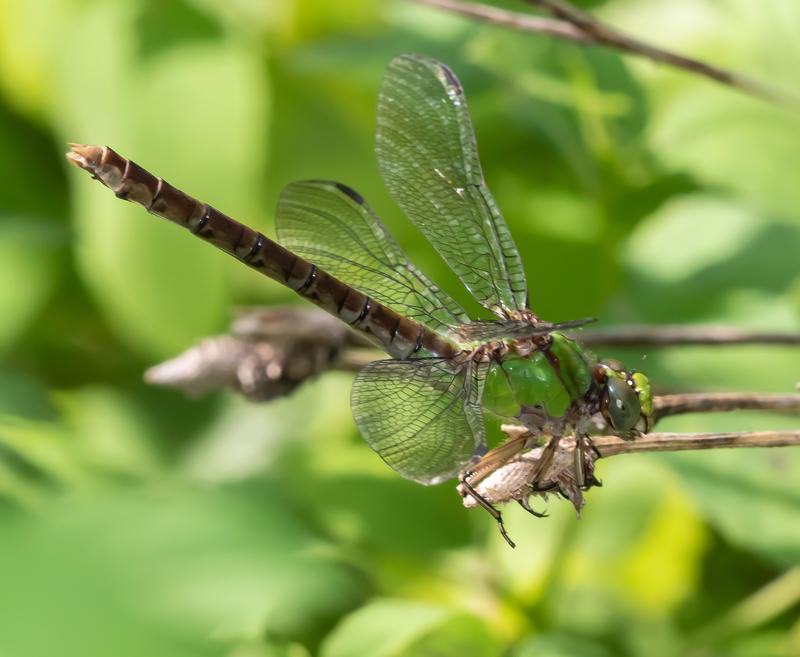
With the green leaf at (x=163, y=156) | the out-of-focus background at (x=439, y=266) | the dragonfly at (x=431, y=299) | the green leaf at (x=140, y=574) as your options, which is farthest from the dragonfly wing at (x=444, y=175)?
the green leaf at (x=140, y=574)

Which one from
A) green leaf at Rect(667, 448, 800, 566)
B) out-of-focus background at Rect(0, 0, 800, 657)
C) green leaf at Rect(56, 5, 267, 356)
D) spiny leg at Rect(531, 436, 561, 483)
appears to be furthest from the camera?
green leaf at Rect(56, 5, 267, 356)

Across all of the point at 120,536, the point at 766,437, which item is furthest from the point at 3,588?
the point at 766,437

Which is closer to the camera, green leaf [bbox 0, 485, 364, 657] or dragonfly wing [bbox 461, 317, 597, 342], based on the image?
green leaf [bbox 0, 485, 364, 657]

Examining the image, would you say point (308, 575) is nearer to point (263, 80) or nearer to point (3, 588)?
point (3, 588)

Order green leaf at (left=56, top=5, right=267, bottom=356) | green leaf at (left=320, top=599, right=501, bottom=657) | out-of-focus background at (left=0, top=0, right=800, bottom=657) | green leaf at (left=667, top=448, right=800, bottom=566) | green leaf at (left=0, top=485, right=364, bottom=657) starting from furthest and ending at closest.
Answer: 1. green leaf at (left=56, top=5, right=267, bottom=356)
2. out-of-focus background at (left=0, top=0, right=800, bottom=657)
3. green leaf at (left=667, top=448, right=800, bottom=566)
4. green leaf at (left=320, top=599, right=501, bottom=657)
5. green leaf at (left=0, top=485, right=364, bottom=657)

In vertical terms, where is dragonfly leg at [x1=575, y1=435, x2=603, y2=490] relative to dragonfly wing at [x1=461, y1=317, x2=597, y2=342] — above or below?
below

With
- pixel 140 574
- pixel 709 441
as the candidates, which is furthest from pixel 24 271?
pixel 140 574

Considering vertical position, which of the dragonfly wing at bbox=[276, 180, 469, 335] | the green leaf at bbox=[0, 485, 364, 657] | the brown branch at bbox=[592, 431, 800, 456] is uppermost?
the dragonfly wing at bbox=[276, 180, 469, 335]

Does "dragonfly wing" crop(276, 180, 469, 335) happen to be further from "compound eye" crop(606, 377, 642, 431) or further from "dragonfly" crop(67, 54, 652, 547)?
"compound eye" crop(606, 377, 642, 431)

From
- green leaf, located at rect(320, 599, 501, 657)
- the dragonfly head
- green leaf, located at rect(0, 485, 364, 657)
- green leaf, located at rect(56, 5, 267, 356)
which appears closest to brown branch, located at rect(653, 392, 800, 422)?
the dragonfly head
